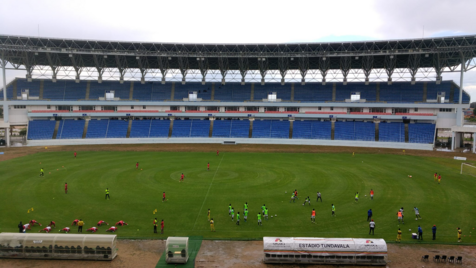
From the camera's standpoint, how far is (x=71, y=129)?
2635 inches

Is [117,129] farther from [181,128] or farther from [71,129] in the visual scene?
[181,128]

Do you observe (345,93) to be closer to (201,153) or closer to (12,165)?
(201,153)

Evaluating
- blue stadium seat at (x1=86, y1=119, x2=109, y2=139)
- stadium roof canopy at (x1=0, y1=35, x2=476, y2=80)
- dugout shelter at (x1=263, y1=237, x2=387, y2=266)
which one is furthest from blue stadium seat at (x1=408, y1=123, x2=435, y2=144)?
blue stadium seat at (x1=86, y1=119, x2=109, y2=139)

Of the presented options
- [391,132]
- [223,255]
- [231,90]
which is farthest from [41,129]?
[391,132]

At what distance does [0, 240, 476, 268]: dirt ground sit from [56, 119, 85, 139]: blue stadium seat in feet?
175

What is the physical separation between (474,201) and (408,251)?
46.8 feet

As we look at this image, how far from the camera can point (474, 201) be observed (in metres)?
27.4

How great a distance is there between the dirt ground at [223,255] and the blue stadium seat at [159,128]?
161 ft

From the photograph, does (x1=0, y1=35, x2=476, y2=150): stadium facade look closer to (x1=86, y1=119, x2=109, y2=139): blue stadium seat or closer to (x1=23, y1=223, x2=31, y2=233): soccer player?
(x1=86, y1=119, x2=109, y2=139): blue stadium seat

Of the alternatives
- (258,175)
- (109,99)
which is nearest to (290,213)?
(258,175)

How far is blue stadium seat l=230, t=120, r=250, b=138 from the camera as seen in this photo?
221ft

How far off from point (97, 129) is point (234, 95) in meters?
34.3

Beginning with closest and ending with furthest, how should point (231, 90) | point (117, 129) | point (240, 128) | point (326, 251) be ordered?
point (326, 251) → point (117, 129) → point (240, 128) → point (231, 90)

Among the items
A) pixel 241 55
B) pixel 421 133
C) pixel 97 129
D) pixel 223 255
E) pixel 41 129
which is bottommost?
pixel 223 255
